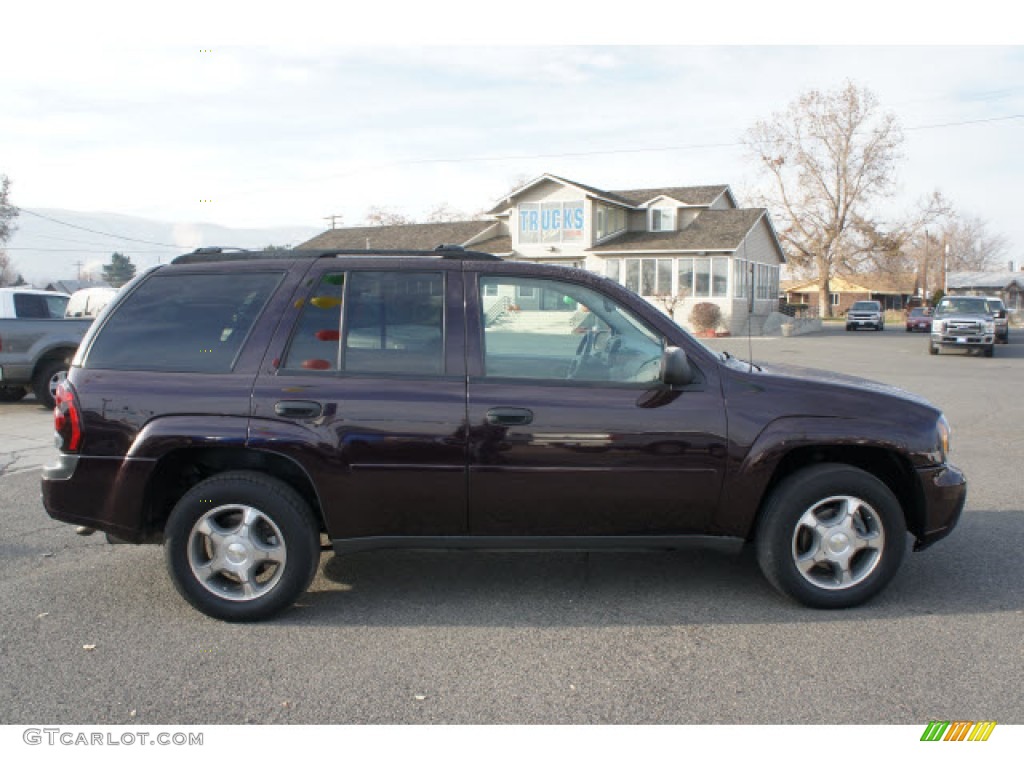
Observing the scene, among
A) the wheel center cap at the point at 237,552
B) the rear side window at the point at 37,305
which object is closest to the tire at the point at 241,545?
the wheel center cap at the point at 237,552

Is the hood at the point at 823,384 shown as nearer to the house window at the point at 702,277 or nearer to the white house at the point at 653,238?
the white house at the point at 653,238

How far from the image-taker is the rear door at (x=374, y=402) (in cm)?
405

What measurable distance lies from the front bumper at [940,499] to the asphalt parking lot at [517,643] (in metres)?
0.39

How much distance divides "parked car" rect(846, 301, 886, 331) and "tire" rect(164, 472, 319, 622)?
44.6 metres

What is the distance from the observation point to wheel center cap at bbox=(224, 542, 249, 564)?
13.5ft

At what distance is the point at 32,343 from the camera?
1147cm

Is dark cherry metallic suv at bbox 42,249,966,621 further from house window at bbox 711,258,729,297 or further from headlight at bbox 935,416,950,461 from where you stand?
house window at bbox 711,258,729,297

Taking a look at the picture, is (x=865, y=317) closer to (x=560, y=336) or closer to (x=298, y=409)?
(x=560, y=336)

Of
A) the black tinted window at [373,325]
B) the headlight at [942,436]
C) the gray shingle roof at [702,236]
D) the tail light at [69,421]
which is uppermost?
the gray shingle roof at [702,236]

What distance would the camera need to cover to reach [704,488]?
13.6 ft

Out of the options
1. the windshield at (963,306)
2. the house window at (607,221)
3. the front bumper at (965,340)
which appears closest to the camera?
the front bumper at (965,340)

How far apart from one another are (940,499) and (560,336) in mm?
2150

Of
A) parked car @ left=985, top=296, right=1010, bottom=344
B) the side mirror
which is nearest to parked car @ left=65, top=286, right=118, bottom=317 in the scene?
the side mirror
